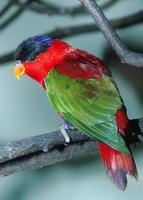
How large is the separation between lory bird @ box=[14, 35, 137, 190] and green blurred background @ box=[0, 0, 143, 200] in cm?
25

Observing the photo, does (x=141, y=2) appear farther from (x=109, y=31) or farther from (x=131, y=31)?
(x=109, y=31)

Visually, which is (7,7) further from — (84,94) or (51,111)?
(84,94)

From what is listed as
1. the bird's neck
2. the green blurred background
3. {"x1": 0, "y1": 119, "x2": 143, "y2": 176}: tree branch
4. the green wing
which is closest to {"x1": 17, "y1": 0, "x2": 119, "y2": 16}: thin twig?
the green blurred background

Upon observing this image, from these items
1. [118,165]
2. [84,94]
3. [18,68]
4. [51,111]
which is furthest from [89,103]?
[51,111]

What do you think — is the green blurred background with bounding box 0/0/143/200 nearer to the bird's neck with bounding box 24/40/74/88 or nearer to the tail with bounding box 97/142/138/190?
the bird's neck with bounding box 24/40/74/88

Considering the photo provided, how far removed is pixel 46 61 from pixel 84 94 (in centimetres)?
20

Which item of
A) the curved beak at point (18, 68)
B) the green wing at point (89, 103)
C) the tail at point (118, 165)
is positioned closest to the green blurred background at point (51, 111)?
the curved beak at point (18, 68)

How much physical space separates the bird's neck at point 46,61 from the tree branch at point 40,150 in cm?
27

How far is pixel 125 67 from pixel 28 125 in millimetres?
372

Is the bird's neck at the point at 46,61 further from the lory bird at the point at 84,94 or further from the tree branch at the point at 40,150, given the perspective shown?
the tree branch at the point at 40,150

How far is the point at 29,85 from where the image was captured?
140 cm

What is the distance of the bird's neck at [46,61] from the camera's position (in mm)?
1105

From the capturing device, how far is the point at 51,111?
1.41m

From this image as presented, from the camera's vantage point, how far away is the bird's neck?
3.63 ft
